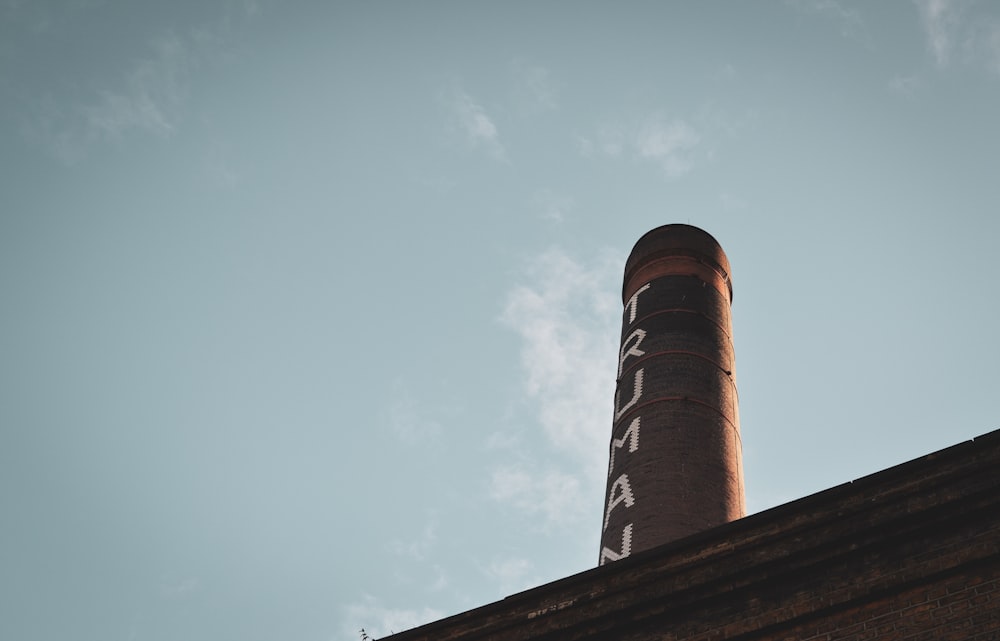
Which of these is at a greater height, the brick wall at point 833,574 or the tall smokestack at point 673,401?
the tall smokestack at point 673,401

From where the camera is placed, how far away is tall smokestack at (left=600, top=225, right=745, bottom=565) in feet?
44.0

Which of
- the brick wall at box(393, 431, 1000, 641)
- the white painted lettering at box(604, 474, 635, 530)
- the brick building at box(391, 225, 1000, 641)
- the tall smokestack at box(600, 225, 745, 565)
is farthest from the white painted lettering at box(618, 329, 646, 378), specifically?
the brick wall at box(393, 431, 1000, 641)

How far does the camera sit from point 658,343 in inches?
637

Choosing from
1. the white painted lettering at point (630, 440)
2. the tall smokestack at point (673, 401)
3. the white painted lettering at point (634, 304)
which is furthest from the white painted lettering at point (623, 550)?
the white painted lettering at point (634, 304)

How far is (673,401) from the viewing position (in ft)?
48.9

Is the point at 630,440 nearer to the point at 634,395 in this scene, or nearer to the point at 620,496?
the point at 634,395

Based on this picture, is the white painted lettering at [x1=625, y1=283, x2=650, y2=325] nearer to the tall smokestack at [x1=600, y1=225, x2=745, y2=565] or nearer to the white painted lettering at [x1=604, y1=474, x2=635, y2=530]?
the tall smokestack at [x1=600, y1=225, x2=745, y2=565]

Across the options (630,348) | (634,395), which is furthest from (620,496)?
(630,348)

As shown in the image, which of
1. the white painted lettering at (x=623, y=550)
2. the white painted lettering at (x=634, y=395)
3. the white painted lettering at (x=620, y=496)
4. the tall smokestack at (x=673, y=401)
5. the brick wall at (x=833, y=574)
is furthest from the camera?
the white painted lettering at (x=634, y=395)

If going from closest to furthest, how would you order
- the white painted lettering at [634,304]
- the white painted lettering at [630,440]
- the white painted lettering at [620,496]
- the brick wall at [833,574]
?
the brick wall at [833,574] → the white painted lettering at [620,496] → the white painted lettering at [630,440] → the white painted lettering at [634,304]

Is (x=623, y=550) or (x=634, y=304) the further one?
(x=634, y=304)

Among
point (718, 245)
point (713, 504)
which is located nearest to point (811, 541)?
point (713, 504)

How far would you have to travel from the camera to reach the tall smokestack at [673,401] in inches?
528

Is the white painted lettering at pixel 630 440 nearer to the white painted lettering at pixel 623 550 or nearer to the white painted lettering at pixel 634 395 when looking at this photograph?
the white painted lettering at pixel 634 395
